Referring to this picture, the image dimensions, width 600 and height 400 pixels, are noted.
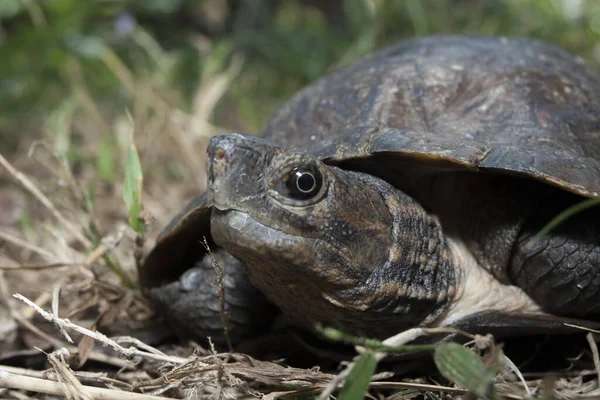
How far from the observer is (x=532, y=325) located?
1.70m

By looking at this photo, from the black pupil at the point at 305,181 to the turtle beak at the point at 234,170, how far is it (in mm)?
104

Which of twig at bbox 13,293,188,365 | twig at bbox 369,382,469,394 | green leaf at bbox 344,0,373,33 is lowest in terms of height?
twig at bbox 369,382,469,394

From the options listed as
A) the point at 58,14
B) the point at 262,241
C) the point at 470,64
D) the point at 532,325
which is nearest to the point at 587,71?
the point at 470,64

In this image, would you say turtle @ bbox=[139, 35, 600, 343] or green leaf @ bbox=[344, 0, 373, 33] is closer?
turtle @ bbox=[139, 35, 600, 343]

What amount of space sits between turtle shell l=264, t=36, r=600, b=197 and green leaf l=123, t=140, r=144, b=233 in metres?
0.52

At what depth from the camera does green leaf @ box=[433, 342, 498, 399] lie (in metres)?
1.17

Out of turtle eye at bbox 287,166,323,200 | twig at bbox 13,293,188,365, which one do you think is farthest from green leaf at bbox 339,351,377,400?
twig at bbox 13,293,188,365

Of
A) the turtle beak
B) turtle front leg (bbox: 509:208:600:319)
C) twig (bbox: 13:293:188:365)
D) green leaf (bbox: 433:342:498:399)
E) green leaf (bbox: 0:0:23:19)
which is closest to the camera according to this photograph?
green leaf (bbox: 433:342:498:399)

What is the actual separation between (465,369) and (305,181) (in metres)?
0.57

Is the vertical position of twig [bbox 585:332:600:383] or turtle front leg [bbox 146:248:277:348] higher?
turtle front leg [bbox 146:248:277:348]

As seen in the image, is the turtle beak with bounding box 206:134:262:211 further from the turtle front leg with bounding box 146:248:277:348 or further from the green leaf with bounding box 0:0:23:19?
the green leaf with bounding box 0:0:23:19

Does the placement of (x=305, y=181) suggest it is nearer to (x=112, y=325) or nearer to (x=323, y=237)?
(x=323, y=237)

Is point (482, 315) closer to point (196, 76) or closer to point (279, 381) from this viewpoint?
point (279, 381)

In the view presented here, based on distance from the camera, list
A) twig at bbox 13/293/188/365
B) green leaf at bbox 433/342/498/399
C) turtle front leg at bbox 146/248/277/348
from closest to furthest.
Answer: green leaf at bbox 433/342/498/399
twig at bbox 13/293/188/365
turtle front leg at bbox 146/248/277/348
